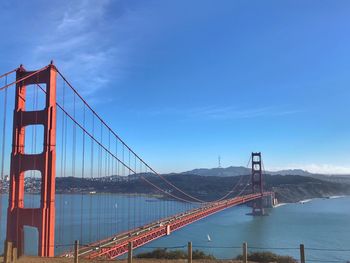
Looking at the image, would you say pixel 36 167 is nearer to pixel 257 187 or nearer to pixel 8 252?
pixel 8 252

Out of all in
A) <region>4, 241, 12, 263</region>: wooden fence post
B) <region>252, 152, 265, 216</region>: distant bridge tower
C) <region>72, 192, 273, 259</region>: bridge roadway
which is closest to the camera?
<region>4, 241, 12, 263</region>: wooden fence post

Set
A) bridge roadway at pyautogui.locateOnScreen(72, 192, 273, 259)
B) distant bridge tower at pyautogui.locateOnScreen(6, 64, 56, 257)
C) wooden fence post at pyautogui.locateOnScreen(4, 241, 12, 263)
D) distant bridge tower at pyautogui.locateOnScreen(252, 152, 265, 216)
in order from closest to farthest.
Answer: wooden fence post at pyautogui.locateOnScreen(4, 241, 12, 263) < distant bridge tower at pyautogui.locateOnScreen(6, 64, 56, 257) < bridge roadway at pyautogui.locateOnScreen(72, 192, 273, 259) < distant bridge tower at pyautogui.locateOnScreen(252, 152, 265, 216)

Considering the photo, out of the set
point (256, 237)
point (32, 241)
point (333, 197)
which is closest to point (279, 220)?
point (256, 237)

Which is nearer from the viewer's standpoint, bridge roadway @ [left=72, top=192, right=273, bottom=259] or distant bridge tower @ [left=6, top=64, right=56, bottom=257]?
distant bridge tower @ [left=6, top=64, right=56, bottom=257]

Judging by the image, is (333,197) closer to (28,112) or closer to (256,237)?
(256,237)

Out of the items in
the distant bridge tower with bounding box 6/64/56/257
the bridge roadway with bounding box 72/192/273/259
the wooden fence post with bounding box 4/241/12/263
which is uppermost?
the distant bridge tower with bounding box 6/64/56/257

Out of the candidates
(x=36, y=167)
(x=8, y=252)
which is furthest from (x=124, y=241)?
(x=8, y=252)

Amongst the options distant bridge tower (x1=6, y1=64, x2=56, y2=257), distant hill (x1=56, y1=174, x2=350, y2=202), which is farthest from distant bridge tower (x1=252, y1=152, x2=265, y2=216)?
distant bridge tower (x1=6, y1=64, x2=56, y2=257)

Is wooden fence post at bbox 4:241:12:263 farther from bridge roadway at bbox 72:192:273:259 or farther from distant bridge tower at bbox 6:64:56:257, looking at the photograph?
distant bridge tower at bbox 6:64:56:257

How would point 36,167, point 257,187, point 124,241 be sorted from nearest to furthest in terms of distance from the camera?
point 36,167 → point 124,241 → point 257,187
